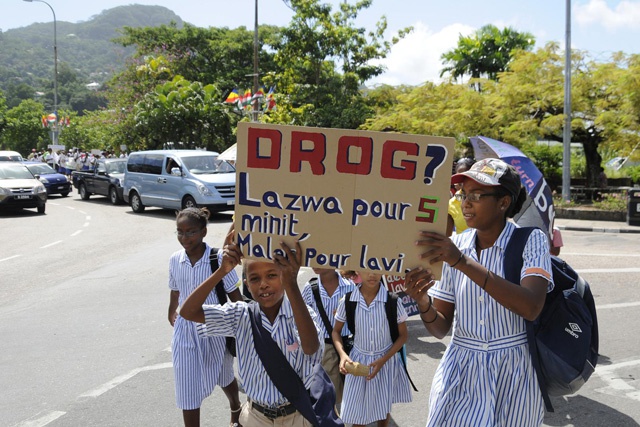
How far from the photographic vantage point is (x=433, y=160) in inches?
103

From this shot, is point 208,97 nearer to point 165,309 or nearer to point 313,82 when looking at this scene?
point 313,82

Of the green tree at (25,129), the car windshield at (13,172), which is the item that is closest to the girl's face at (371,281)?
the car windshield at (13,172)

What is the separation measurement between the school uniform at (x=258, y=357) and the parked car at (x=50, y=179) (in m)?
28.2

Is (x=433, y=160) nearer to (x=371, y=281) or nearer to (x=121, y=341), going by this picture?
(x=371, y=281)

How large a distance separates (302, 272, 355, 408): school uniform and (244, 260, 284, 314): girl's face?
1.40 meters

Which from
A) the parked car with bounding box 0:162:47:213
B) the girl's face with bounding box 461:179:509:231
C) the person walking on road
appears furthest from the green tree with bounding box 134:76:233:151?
the girl's face with bounding box 461:179:509:231

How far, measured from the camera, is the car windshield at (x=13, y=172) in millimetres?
22734

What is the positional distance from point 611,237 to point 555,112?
8709 mm

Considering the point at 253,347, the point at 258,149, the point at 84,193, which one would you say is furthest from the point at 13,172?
the point at 258,149

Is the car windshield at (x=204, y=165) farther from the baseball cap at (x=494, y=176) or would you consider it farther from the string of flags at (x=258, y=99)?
the baseball cap at (x=494, y=176)

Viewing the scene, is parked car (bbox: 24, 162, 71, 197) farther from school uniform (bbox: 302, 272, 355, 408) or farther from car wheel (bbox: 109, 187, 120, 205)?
school uniform (bbox: 302, 272, 355, 408)

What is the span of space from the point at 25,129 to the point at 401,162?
74.9 metres

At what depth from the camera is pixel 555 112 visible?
79.7 ft

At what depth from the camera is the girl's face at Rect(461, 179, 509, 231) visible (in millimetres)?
2830
